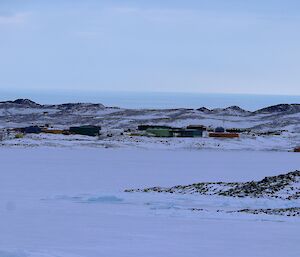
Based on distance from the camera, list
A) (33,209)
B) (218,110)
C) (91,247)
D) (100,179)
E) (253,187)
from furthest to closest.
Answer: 1. (218,110)
2. (100,179)
3. (253,187)
4. (33,209)
5. (91,247)

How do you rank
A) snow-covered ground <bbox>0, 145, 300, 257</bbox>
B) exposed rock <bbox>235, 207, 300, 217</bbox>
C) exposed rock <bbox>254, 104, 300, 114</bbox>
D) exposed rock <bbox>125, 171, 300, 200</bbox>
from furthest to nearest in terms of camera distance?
exposed rock <bbox>254, 104, 300, 114</bbox> < exposed rock <bbox>125, 171, 300, 200</bbox> < exposed rock <bbox>235, 207, 300, 217</bbox> < snow-covered ground <bbox>0, 145, 300, 257</bbox>

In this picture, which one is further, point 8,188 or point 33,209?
point 8,188

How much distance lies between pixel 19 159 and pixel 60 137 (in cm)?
1357

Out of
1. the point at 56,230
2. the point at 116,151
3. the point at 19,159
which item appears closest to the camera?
the point at 56,230

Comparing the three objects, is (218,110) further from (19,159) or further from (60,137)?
(19,159)

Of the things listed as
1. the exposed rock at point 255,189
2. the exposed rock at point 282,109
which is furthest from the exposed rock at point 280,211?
the exposed rock at point 282,109

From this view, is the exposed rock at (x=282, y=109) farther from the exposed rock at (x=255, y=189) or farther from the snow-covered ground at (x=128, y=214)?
the exposed rock at (x=255, y=189)

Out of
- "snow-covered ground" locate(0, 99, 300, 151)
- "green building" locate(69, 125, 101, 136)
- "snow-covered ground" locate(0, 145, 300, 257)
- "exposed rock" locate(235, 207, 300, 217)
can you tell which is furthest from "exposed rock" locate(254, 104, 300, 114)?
"exposed rock" locate(235, 207, 300, 217)

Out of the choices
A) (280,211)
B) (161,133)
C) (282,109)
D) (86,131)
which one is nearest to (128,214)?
(280,211)

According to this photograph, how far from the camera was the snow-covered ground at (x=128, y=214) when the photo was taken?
40.5 ft

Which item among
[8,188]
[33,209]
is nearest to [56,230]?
[33,209]

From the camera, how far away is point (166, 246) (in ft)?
41.1

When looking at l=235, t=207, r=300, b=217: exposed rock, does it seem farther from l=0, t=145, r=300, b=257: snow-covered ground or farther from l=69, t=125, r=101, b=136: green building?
l=69, t=125, r=101, b=136: green building

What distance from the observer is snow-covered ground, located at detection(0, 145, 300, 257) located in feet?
40.5
